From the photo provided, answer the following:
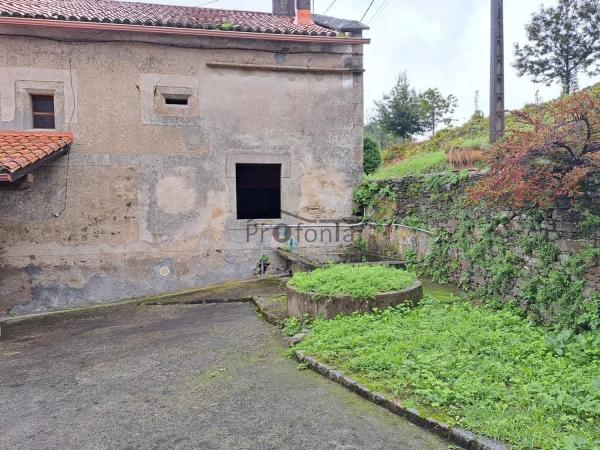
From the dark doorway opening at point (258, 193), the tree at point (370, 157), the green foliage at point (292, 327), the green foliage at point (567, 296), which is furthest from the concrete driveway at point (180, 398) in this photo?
Answer: the tree at point (370, 157)

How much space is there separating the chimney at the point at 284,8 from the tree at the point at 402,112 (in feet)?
38.1

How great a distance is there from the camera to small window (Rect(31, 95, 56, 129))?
868 cm

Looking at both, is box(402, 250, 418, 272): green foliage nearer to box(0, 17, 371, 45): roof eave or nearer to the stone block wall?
the stone block wall

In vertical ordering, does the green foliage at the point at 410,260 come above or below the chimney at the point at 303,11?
below

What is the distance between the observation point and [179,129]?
906 centimetres

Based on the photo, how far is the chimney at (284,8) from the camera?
11805 mm

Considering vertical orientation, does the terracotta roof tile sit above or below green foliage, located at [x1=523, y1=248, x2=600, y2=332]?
above

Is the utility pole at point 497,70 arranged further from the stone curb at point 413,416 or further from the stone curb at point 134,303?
the stone curb at point 413,416

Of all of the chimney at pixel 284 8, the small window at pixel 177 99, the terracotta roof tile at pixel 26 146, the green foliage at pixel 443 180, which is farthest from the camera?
the chimney at pixel 284 8

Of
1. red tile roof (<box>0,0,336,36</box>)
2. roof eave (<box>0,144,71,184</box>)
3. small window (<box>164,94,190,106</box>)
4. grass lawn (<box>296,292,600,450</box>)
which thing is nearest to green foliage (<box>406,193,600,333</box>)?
grass lawn (<box>296,292,600,450</box>)

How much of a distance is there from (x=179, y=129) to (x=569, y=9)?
2352cm

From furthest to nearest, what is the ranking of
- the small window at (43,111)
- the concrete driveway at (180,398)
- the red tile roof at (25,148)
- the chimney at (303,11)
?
the chimney at (303,11), the small window at (43,111), the red tile roof at (25,148), the concrete driveway at (180,398)

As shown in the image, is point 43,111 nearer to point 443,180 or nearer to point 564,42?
point 443,180

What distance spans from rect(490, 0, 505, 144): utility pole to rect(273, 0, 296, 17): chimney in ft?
17.1
